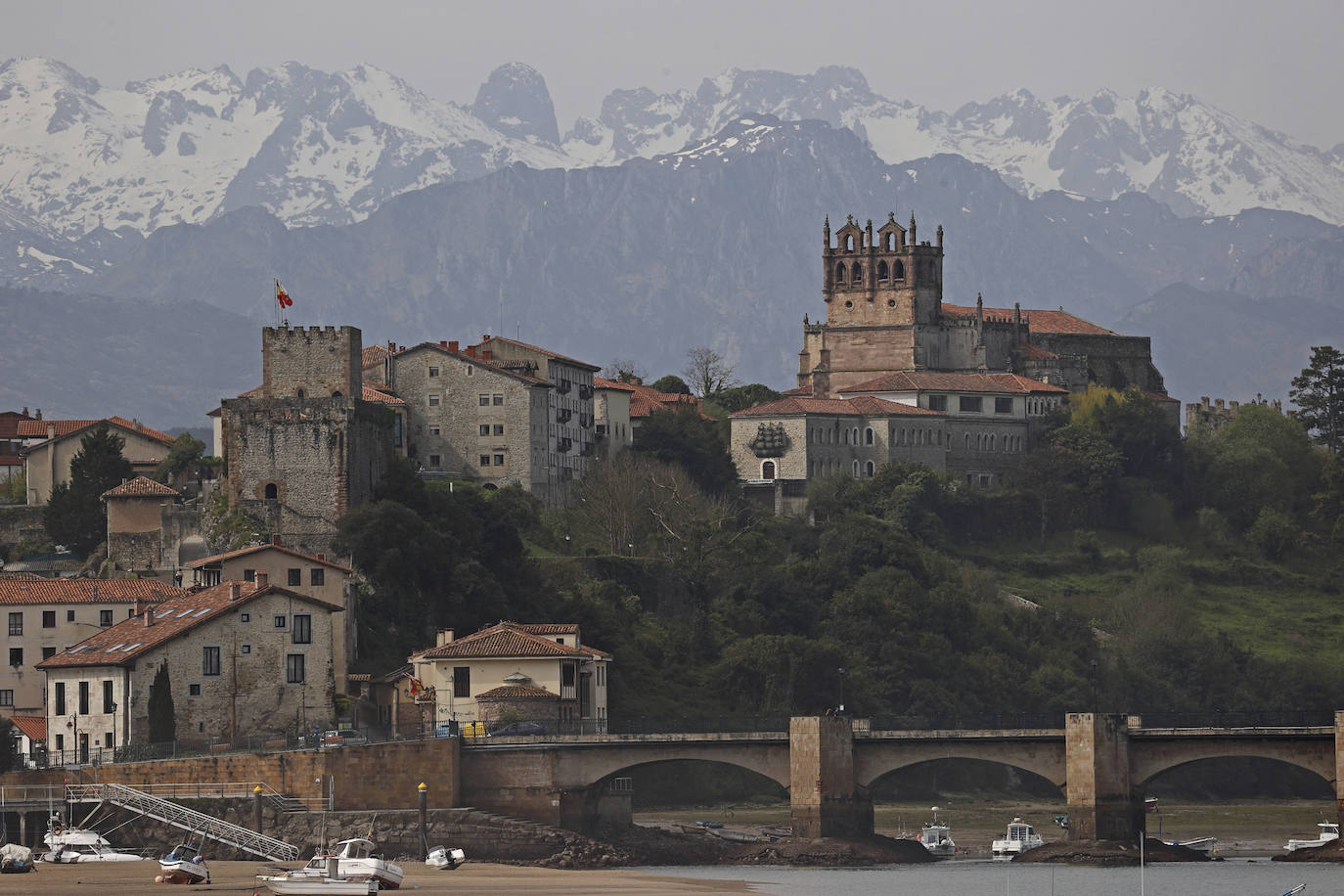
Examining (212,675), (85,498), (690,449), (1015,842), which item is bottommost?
(1015,842)

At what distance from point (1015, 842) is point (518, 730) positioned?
64.3ft

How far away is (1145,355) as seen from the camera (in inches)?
7323

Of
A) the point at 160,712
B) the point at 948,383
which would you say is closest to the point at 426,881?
the point at 160,712

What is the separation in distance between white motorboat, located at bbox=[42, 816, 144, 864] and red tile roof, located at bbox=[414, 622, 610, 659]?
18452 mm

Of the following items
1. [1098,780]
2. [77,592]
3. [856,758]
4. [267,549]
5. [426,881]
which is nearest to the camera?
[426,881]

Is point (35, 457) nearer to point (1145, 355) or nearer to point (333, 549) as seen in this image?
point (333, 549)

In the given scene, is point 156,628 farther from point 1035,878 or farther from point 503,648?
point 1035,878

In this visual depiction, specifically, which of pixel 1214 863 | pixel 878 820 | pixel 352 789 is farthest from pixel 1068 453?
pixel 352 789

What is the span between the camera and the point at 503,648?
327ft

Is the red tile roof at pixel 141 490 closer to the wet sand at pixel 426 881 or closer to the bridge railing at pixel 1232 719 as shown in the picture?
the wet sand at pixel 426 881

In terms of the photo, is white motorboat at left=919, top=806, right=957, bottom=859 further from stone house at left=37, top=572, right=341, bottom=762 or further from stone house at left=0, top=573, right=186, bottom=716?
stone house at left=0, top=573, right=186, bottom=716

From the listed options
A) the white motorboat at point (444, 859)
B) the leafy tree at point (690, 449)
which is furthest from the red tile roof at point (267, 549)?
the leafy tree at point (690, 449)

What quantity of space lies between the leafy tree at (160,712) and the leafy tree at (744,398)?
270 feet

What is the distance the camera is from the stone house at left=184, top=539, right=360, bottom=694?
10300 cm
